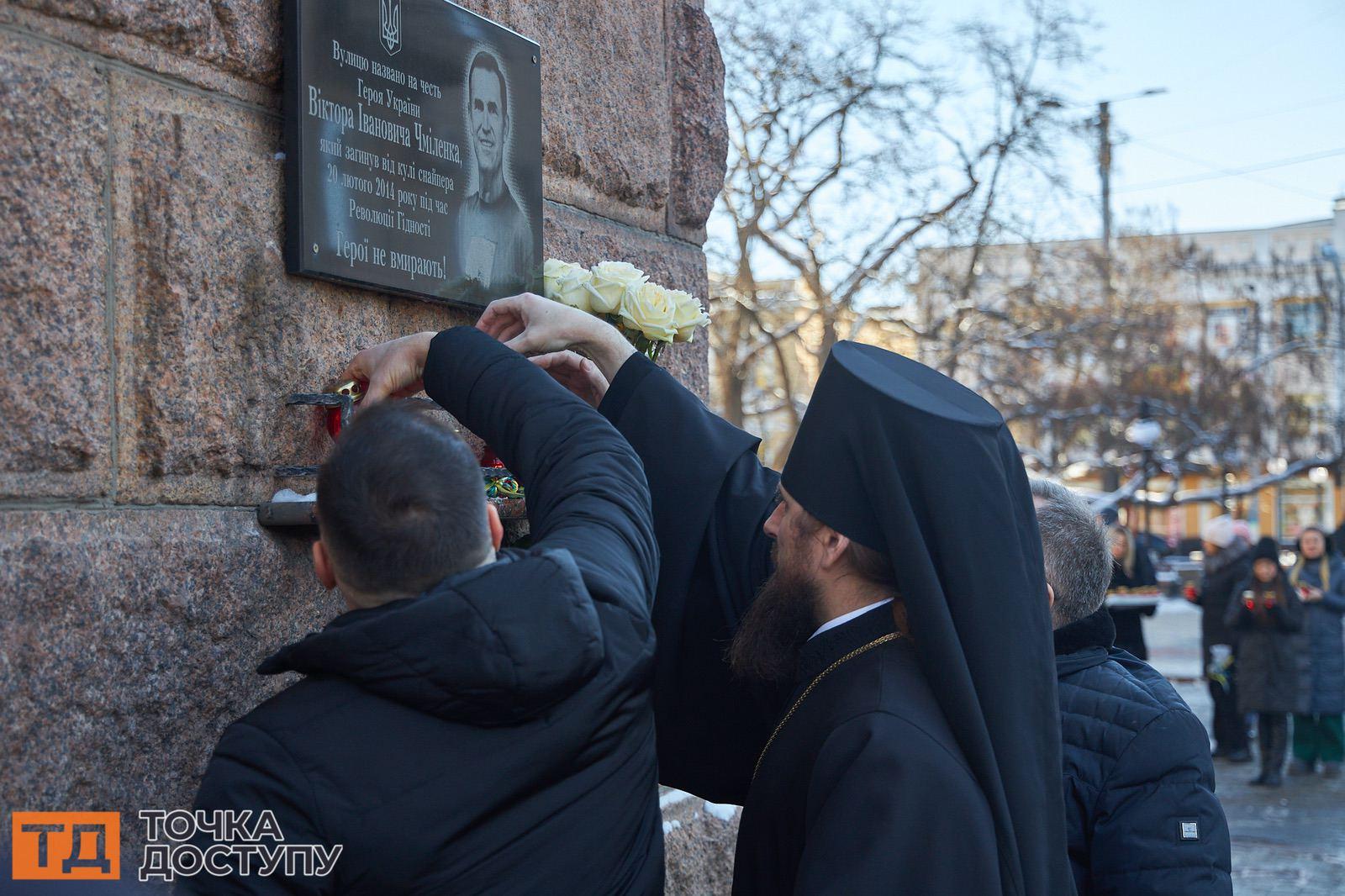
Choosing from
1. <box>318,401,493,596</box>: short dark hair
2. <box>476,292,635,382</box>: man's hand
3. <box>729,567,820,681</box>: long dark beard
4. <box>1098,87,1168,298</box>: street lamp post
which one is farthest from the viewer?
<box>1098,87,1168,298</box>: street lamp post

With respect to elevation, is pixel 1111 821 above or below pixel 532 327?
below

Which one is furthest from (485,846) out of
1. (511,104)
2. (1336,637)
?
(1336,637)

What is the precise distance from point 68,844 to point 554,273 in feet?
4.45

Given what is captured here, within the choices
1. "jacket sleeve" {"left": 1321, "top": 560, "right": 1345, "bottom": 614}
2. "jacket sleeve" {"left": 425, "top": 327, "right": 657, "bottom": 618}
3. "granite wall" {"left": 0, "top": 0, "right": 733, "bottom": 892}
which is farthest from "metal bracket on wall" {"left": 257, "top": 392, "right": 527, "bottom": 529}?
"jacket sleeve" {"left": 1321, "top": 560, "right": 1345, "bottom": 614}

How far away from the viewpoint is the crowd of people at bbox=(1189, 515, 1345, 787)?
8422mm

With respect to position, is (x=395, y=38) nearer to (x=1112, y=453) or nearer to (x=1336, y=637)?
(x=1336, y=637)

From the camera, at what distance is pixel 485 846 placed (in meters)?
1.46

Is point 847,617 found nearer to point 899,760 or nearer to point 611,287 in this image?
point 899,760

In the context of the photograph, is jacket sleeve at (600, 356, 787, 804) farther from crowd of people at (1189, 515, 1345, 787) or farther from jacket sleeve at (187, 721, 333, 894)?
crowd of people at (1189, 515, 1345, 787)

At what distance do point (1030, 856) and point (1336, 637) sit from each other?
806cm

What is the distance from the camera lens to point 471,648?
4.64 feet

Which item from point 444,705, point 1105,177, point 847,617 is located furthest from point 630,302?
point 1105,177

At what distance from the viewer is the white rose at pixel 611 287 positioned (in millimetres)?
2473

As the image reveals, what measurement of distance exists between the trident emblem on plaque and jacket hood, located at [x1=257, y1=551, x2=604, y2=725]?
1259mm
